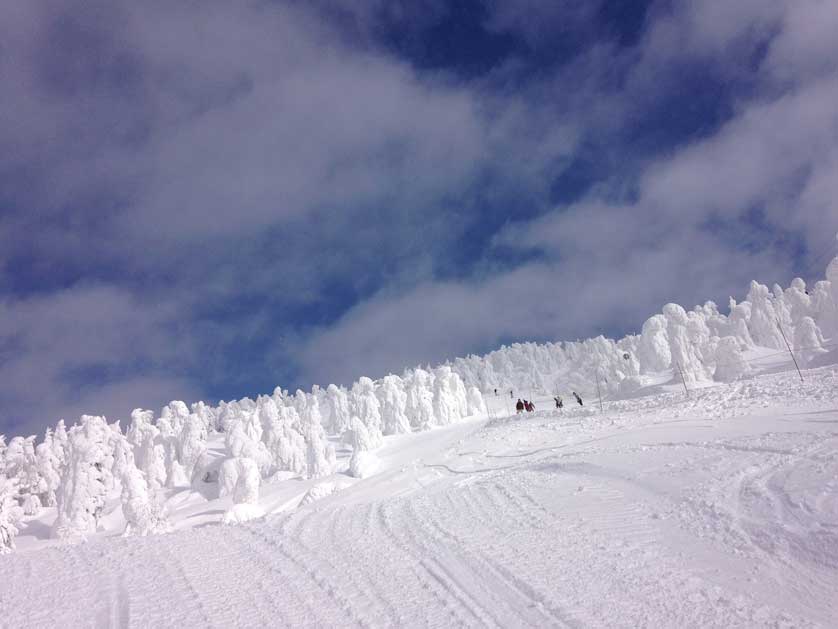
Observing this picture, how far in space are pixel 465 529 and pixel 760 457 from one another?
7.33 meters

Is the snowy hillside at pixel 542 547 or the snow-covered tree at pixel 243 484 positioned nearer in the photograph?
the snowy hillside at pixel 542 547

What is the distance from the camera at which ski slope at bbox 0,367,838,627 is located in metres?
6.77

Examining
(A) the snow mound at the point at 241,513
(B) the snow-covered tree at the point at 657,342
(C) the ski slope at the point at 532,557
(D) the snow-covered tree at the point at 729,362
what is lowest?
(A) the snow mound at the point at 241,513

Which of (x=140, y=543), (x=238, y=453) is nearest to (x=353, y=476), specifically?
(x=238, y=453)

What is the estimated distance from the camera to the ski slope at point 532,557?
6773 millimetres

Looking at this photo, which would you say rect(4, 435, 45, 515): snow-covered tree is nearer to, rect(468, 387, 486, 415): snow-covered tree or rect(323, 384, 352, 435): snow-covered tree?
rect(323, 384, 352, 435): snow-covered tree

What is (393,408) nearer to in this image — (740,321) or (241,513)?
(241,513)

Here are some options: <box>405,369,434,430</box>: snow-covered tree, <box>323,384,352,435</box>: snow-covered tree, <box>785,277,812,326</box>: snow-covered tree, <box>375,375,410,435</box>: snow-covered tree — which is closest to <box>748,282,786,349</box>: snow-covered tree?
<box>785,277,812,326</box>: snow-covered tree

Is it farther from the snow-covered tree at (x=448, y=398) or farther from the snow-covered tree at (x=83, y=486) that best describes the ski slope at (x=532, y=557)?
the snow-covered tree at (x=448, y=398)

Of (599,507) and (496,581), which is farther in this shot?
(599,507)

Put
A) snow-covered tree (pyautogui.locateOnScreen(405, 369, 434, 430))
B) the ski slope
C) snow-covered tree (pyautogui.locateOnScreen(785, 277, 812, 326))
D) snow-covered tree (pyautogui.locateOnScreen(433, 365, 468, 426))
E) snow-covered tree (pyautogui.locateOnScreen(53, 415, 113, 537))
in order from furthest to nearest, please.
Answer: snow-covered tree (pyautogui.locateOnScreen(785, 277, 812, 326)) → snow-covered tree (pyautogui.locateOnScreen(433, 365, 468, 426)) → snow-covered tree (pyautogui.locateOnScreen(405, 369, 434, 430)) → snow-covered tree (pyautogui.locateOnScreen(53, 415, 113, 537)) → the ski slope

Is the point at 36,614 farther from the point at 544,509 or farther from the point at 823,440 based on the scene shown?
the point at 823,440

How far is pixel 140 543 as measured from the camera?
40.0ft

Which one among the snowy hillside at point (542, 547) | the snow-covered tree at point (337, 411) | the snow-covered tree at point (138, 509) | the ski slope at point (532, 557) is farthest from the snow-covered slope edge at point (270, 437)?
the snow-covered tree at point (337, 411)
